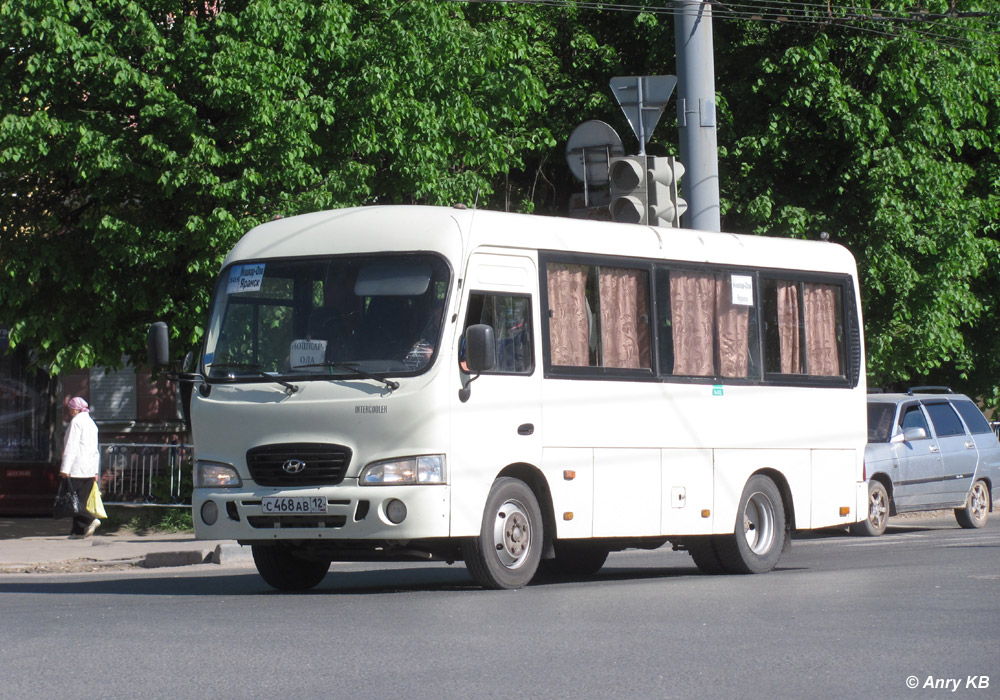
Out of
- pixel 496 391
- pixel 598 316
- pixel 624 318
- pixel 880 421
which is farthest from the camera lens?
pixel 880 421

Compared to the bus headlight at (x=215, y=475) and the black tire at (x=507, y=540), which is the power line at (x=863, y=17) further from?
the bus headlight at (x=215, y=475)

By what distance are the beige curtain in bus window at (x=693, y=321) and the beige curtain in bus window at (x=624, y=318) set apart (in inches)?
15.7

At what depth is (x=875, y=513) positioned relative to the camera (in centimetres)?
1895

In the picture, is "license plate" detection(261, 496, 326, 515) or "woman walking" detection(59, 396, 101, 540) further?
"woman walking" detection(59, 396, 101, 540)

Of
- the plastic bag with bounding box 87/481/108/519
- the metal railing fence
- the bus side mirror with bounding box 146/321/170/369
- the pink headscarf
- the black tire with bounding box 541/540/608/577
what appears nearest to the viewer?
the bus side mirror with bounding box 146/321/170/369

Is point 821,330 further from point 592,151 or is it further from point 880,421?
point 880,421

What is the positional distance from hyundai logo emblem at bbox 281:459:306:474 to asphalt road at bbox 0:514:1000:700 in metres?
0.89

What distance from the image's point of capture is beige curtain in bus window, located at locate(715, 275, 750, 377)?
13.0 m

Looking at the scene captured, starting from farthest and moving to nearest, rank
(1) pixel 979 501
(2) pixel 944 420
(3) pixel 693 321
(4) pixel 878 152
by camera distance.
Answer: (4) pixel 878 152 < (1) pixel 979 501 < (2) pixel 944 420 < (3) pixel 693 321

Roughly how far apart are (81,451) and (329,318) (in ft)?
28.0

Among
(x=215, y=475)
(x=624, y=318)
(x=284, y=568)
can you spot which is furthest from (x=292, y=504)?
(x=624, y=318)

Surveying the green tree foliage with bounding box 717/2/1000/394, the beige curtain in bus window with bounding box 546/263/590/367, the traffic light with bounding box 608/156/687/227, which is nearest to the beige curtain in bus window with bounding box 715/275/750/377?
the beige curtain in bus window with bounding box 546/263/590/367

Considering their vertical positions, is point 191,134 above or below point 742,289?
above

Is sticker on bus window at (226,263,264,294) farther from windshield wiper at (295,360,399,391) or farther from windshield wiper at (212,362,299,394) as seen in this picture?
→ windshield wiper at (295,360,399,391)
